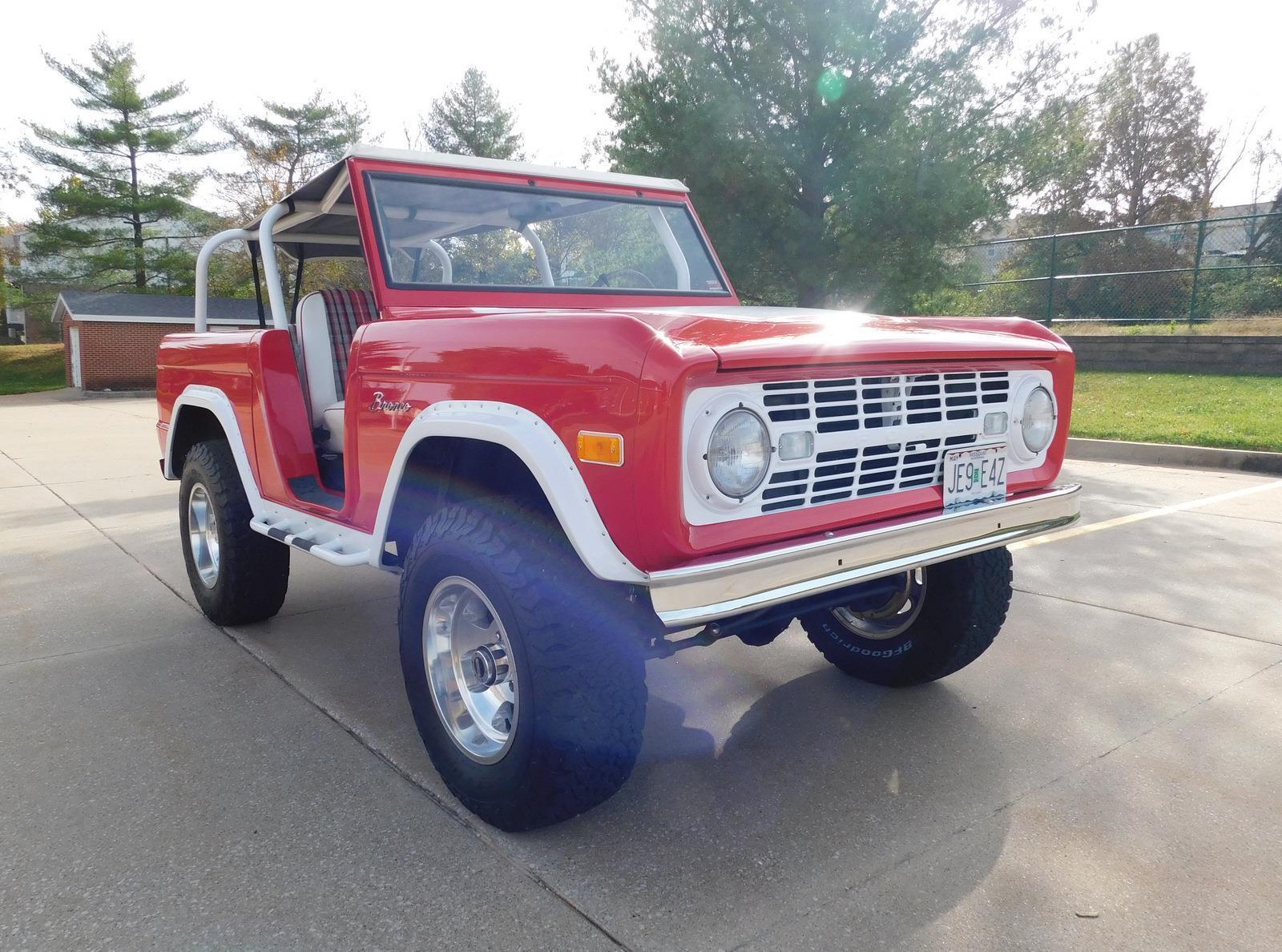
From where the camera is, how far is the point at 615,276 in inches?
154

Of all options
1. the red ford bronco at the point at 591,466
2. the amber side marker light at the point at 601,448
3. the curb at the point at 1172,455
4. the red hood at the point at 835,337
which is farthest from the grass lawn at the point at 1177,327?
the amber side marker light at the point at 601,448

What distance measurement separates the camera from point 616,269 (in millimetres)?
3951

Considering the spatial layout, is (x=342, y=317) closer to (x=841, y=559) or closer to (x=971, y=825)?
(x=841, y=559)

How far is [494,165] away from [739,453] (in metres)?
2.18

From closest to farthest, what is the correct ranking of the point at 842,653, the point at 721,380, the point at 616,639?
the point at 721,380 → the point at 616,639 → the point at 842,653

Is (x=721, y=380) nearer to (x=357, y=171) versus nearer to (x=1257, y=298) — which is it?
(x=357, y=171)

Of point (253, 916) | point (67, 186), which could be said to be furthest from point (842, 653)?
point (67, 186)

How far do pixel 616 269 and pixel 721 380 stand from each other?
78.4 inches

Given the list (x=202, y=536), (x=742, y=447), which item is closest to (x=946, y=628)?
(x=742, y=447)

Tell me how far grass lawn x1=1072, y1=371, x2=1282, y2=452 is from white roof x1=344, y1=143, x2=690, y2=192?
7477 mm

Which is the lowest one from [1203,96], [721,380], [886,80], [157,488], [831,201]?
[157,488]

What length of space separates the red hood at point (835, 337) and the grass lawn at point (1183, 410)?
24.5ft

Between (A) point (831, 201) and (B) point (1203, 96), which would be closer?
(A) point (831, 201)

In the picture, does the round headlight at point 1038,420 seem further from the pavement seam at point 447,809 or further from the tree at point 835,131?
the tree at point 835,131
